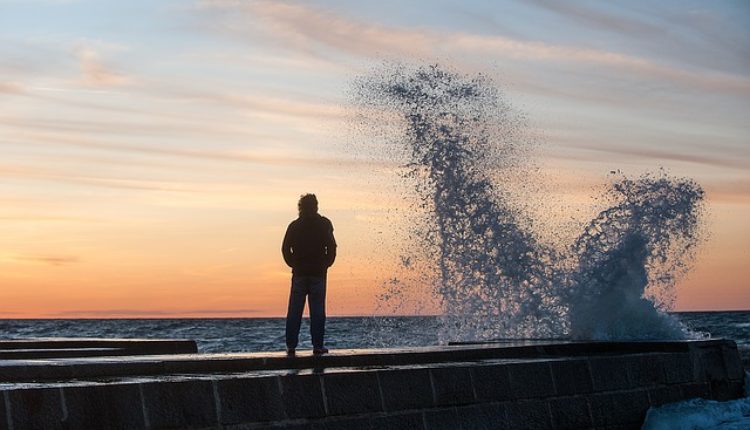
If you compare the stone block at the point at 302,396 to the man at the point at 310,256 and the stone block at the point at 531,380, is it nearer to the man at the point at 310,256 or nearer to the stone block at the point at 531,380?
the stone block at the point at 531,380

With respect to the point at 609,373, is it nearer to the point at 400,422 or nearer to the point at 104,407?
the point at 400,422

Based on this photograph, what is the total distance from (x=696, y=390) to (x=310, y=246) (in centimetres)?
404

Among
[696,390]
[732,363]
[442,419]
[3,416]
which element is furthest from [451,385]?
[732,363]

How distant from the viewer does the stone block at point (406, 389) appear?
779cm

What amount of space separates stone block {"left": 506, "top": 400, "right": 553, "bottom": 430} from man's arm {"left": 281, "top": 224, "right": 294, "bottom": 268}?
3.23m

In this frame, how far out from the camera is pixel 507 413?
28.2 ft

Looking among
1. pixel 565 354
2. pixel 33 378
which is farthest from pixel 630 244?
pixel 33 378

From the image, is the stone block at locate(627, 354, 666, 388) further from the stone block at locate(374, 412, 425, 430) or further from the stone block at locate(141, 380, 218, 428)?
the stone block at locate(141, 380, 218, 428)

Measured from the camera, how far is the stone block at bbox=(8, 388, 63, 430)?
231 inches

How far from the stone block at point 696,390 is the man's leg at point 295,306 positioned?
12.4 ft

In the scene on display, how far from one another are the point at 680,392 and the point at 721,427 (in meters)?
0.61

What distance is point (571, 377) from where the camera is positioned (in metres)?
9.39

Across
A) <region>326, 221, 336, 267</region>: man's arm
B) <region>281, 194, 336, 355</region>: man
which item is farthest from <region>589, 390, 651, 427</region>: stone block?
<region>326, 221, 336, 267</region>: man's arm

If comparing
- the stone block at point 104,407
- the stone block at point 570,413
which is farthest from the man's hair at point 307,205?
the stone block at point 104,407
